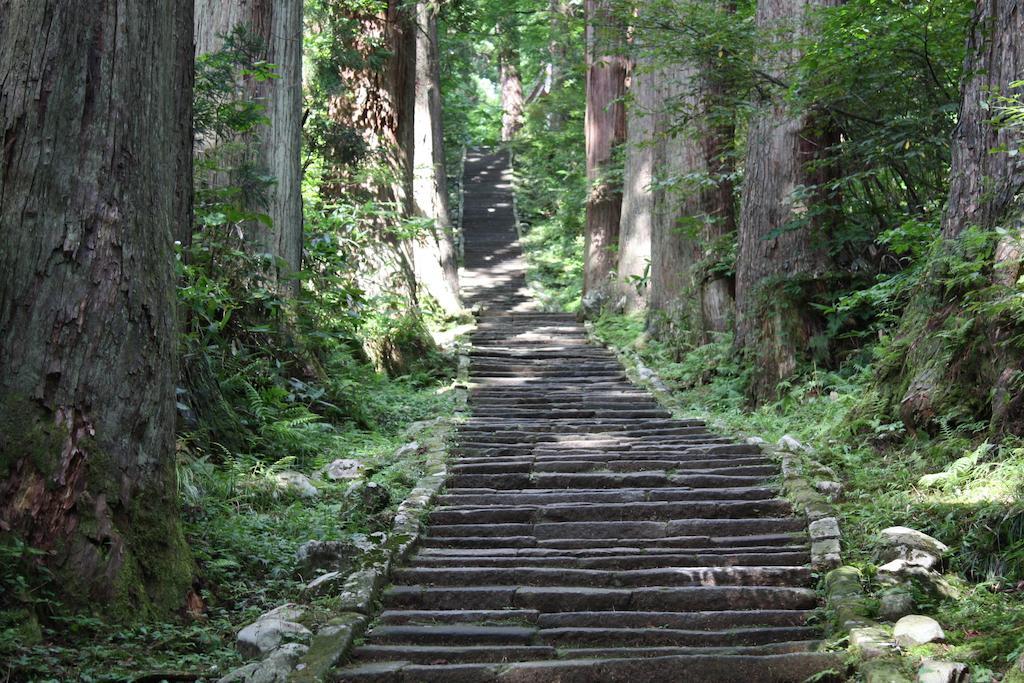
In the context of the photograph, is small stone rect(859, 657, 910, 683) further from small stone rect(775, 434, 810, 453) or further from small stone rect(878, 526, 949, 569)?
small stone rect(775, 434, 810, 453)

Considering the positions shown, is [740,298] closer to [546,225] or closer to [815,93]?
[815,93]

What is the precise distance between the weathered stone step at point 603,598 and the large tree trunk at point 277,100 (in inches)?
224

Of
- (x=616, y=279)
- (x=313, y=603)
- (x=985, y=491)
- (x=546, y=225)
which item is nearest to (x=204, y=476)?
(x=313, y=603)

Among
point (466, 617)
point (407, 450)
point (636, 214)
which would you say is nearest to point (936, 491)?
point (466, 617)

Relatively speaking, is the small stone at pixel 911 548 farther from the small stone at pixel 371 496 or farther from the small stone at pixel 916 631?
the small stone at pixel 371 496

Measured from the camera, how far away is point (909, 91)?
10461 mm

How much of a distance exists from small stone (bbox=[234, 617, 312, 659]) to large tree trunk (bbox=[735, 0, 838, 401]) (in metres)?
7.78

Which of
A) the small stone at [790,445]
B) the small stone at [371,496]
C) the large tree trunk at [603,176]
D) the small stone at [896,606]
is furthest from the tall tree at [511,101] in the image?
the small stone at [896,606]

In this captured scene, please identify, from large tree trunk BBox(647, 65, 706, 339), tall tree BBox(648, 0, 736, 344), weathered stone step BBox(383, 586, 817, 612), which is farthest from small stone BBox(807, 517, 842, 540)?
large tree trunk BBox(647, 65, 706, 339)

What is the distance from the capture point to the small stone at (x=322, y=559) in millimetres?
6258

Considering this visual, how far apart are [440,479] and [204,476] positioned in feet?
6.99

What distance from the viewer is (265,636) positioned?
495cm

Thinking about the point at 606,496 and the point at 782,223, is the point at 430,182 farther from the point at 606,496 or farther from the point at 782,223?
the point at 606,496

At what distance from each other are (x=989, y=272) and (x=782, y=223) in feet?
15.4
